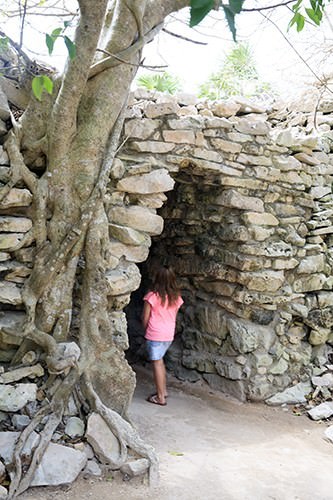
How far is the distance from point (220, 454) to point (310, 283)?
205 cm

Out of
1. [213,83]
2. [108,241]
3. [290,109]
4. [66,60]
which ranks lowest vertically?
[108,241]

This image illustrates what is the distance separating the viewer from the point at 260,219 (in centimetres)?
439

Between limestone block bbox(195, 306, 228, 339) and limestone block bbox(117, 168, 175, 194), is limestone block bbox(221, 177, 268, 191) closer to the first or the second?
limestone block bbox(117, 168, 175, 194)

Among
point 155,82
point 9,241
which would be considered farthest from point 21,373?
point 155,82

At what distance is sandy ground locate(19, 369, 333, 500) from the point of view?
2.71 meters

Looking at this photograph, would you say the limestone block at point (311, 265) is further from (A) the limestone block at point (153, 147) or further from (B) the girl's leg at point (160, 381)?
(A) the limestone block at point (153, 147)

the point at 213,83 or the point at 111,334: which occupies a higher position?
the point at 213,83

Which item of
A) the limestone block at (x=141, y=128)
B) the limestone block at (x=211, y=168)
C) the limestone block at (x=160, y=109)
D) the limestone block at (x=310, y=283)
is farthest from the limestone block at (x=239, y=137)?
the limestone block at (x=310, y=283)

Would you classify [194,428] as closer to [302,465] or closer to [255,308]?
[302,465]

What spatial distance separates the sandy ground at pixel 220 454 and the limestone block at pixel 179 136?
A: 2.26m

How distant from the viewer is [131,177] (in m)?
3.50

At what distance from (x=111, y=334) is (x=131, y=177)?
116cm

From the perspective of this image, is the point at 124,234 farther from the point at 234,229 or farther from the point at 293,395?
the point at 293,395

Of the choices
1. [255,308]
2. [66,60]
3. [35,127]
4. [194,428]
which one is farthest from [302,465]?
[66,60]
